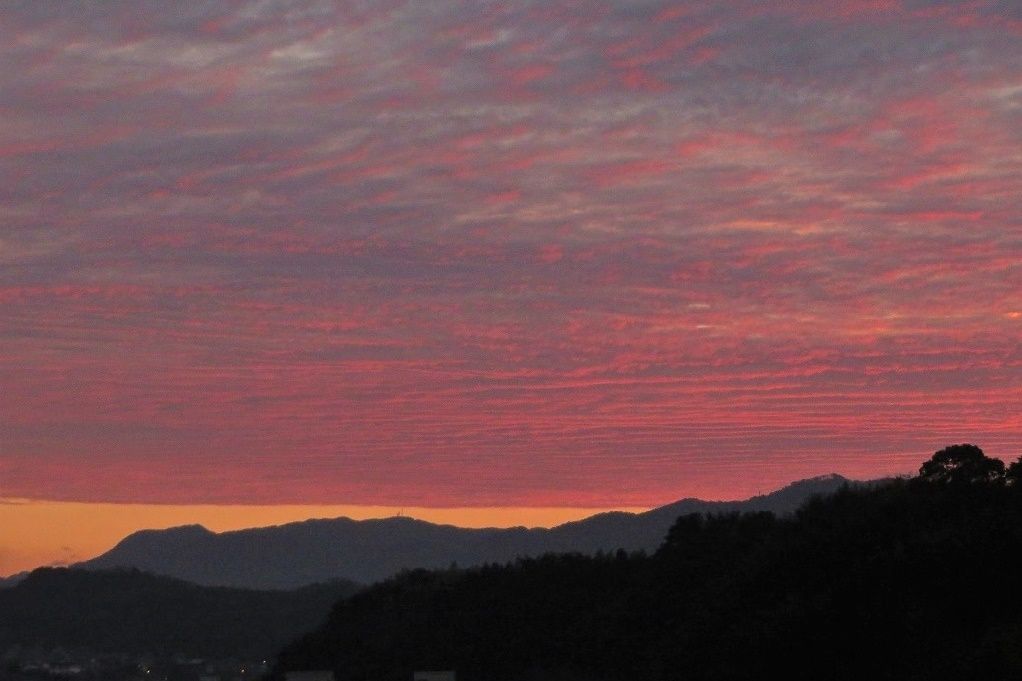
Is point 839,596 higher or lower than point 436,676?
lower

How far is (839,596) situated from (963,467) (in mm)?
14955

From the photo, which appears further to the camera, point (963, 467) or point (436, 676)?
point (436, 676)

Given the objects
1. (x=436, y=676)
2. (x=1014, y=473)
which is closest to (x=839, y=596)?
(x=1014, y=473)

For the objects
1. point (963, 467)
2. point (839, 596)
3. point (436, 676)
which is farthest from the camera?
point (436, 676)

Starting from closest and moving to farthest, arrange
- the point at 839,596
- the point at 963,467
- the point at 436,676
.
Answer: the point at 839,596 → the point at 963,467 → the point at 436,676

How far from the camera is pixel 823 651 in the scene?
2633 inches

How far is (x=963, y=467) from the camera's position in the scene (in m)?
80.6

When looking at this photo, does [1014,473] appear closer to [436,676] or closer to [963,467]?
[963,467]

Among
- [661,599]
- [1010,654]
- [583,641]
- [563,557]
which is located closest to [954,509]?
[1010,654]

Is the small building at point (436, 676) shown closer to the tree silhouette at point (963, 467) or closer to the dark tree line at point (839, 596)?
the dark tree line at point (839, 596)

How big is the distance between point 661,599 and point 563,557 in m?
45.8

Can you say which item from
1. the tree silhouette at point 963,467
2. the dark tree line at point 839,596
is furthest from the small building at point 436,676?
the tree silhouette at point 963,467

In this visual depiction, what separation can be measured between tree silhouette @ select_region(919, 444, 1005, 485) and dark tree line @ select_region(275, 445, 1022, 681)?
75mm

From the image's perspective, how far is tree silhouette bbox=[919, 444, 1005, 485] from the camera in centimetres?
7919
